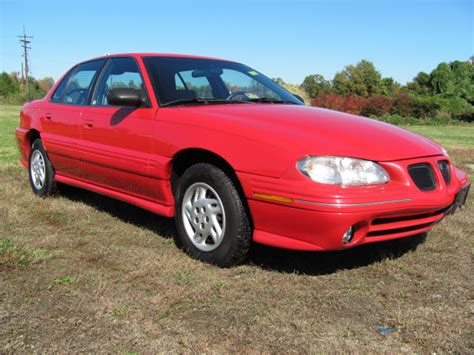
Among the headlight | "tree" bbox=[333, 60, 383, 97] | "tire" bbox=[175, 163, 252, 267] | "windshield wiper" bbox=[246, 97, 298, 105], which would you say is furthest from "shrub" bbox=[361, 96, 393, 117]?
the headlight

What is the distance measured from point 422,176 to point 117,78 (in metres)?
2.71

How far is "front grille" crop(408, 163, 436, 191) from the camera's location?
3.20m

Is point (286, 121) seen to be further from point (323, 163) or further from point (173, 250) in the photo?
point (173, 250)

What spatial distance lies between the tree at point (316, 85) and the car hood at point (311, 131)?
52988 millimetres

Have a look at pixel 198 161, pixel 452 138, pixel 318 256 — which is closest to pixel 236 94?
pixel 198 161

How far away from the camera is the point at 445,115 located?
108 feet

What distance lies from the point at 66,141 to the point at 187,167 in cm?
165

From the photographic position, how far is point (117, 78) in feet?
14.7

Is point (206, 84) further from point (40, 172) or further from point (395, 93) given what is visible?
point (395, 93)

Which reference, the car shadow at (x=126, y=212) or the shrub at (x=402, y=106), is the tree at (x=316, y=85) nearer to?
the shrub at (x=402, y=106)

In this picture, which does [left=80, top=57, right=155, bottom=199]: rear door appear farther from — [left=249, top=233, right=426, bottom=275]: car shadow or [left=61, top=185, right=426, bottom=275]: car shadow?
[left=249, top=233, right=426, bottom=275]: car shadow

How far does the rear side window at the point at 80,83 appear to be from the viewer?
4801 millimetres

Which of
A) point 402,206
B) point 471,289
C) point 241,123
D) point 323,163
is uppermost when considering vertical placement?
point 241,123

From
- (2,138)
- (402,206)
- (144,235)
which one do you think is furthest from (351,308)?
(2,138)
